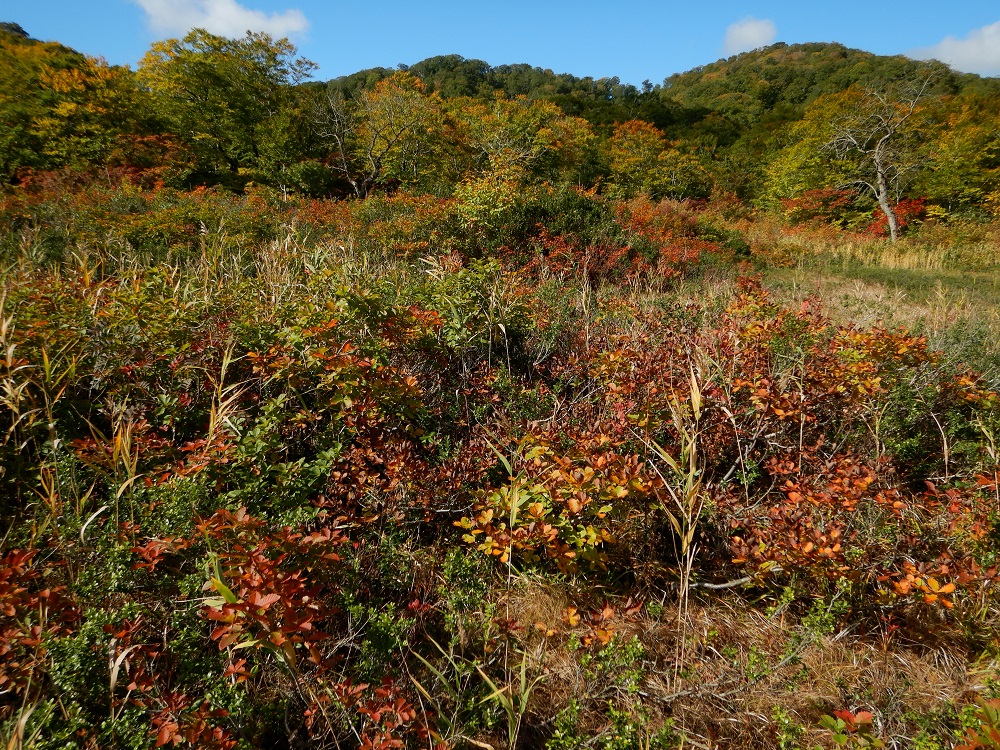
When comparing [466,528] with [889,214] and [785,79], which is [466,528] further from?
[785,79]

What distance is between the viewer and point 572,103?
30.0 meters

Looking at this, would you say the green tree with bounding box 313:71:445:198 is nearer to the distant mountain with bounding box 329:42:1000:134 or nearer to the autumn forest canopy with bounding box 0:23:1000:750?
the distant mountain with bounding box 329:42:1000:134

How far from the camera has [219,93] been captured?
60.3ft

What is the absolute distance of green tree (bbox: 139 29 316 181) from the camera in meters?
17.8

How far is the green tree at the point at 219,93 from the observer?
1778 cm

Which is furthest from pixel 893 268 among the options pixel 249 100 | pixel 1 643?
pixel 249 100

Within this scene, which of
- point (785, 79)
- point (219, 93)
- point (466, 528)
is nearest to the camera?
point (466, 528)

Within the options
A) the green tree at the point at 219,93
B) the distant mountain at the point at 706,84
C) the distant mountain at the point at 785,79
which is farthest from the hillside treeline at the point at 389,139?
the distant mountain at the point at 785,79

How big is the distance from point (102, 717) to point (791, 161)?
25575 mm

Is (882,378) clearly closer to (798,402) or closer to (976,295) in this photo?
(798,402)

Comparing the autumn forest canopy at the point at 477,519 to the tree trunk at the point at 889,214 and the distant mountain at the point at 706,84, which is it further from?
the distant mountain at the point at 706,84

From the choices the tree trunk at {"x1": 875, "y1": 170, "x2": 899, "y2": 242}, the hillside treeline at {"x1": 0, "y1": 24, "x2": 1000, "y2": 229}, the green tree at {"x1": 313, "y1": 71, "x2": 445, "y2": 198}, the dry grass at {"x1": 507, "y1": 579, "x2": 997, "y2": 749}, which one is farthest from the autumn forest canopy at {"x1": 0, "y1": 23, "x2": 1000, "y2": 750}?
the green tree at {"x1": 313, "y1": 71, "x2": 445, "y2": 198}

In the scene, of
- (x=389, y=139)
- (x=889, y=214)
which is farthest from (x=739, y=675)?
(x=389, y=139)

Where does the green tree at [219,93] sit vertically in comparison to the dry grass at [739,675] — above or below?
above
